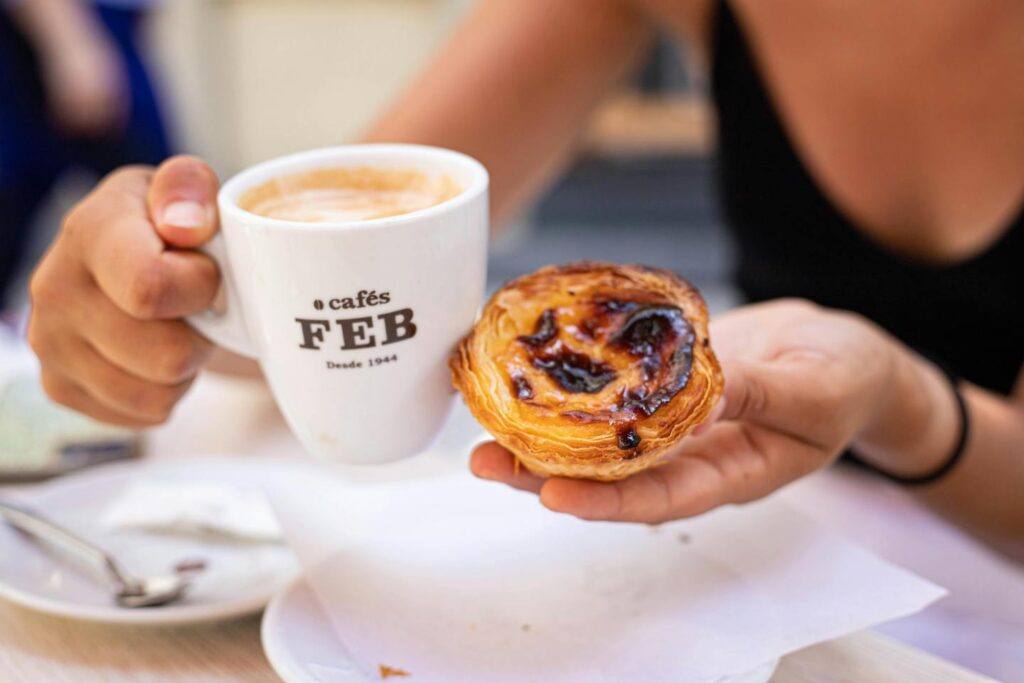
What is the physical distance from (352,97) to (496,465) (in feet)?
Answer: 13.7

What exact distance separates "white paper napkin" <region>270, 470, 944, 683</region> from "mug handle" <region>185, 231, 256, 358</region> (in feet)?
0.51

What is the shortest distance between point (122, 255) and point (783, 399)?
1.58ft

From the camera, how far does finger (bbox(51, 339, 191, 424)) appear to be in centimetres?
74

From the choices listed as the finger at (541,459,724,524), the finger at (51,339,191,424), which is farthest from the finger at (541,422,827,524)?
the finger at (51,339,191,424)

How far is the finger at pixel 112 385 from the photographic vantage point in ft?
2.44

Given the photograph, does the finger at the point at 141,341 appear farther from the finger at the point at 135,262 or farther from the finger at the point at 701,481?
the finger at the point at 701,481

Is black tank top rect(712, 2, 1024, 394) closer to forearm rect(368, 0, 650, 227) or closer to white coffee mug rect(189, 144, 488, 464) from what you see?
forearm rect(368, 0, 650, 227)

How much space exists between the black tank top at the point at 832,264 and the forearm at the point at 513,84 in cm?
17

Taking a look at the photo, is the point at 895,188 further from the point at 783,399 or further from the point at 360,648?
the point at 360,648

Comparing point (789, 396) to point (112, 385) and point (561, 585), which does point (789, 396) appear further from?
point (112, 385)

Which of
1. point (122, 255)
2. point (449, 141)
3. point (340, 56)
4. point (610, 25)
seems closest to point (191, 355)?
point (122, 255)

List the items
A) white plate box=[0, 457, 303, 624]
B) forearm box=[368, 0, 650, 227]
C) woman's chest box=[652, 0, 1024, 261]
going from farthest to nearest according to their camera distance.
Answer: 1. forearm box=[368, 0, 650, 227]
2. woman's chest box=[652, 0, 1024, 261]
3. white plate box=[0, 457, 303, 624]

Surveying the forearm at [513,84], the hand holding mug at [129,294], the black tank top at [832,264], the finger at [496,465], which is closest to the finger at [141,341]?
the hand holding mug at [129,294]

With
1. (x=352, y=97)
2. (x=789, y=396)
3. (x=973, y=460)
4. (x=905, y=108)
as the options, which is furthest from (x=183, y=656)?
(x=352, y=97)
